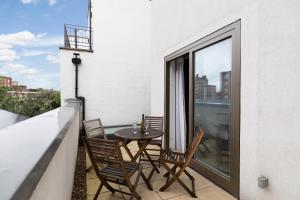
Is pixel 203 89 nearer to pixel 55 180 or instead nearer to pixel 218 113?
pixel 218 113

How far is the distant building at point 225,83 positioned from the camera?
8.83 feet

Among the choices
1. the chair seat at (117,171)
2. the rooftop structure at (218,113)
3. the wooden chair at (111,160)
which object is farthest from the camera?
the chair seat at (117,171)

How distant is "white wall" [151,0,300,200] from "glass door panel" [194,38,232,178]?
334 millimetres

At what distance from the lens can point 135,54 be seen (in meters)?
6.81

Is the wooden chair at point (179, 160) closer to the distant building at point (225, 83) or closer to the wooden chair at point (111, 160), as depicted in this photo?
the wooden chair at point (111, 160)

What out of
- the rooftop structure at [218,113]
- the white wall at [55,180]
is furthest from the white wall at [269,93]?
the white wall at [55,180]

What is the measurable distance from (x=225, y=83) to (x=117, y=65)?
4.55m

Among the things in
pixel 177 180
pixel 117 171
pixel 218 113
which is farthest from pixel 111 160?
pixel 218 113

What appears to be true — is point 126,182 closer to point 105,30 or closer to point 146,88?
point 146,88

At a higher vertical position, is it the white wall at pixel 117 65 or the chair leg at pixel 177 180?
the white wall at pixel 117 65

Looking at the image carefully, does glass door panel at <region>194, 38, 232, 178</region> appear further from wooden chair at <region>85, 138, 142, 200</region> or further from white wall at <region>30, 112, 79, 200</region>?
white wall at <region>30, 112, 79, 200</region>

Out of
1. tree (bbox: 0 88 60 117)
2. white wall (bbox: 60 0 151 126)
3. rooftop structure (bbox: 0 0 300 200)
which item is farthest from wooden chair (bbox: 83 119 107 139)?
tree (bbox: 0 88 60 117)

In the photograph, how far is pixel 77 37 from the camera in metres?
6.91

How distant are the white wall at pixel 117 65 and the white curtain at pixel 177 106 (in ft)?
8.17
